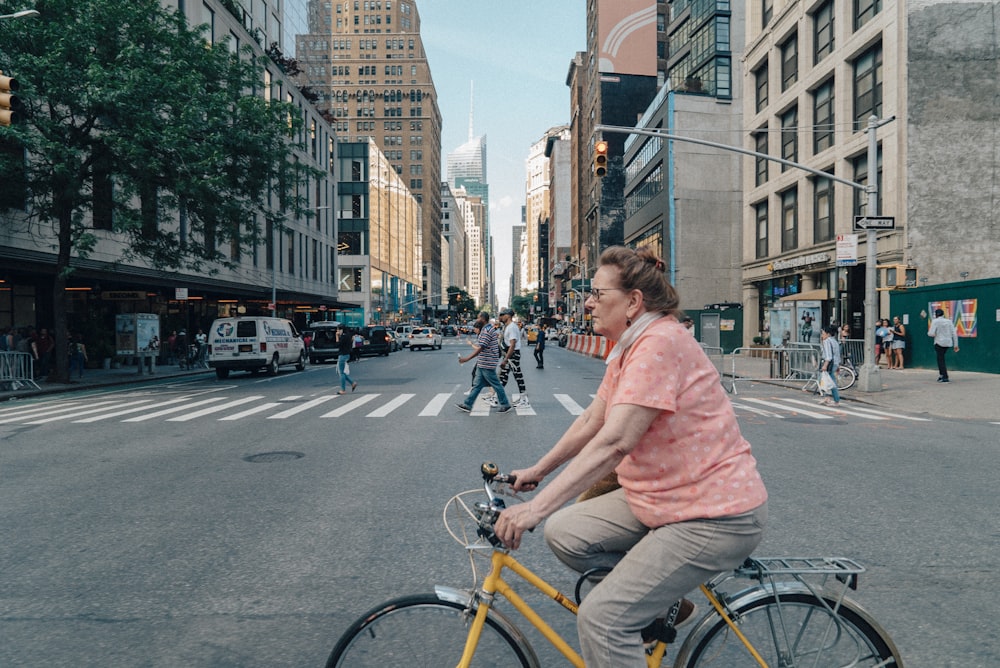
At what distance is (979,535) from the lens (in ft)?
18.4

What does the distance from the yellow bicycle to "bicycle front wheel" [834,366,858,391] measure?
1732cm

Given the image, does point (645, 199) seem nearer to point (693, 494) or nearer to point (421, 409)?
point (421, 409)

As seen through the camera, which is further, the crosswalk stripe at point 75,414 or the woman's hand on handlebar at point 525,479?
the crosswalk stripe at point 75,414

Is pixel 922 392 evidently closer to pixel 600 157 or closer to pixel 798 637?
pixel 600 157

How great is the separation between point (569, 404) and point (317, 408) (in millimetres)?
5010

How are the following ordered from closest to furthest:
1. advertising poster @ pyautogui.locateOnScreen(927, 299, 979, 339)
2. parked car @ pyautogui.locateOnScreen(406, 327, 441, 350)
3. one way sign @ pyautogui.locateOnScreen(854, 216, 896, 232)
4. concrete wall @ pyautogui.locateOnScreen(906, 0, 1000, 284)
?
one way sign @ pyautogui.locateOnScreen(854, 216, 896, 232)
advertising poster @ pyautogui.locateOnScreen(927, 299, 979, 339)
concrete wall @ pyautogui.locateOnScreen(906, 0, 1000, 284)
parked car @ pyautogui.locateOnScreen(406, 327, 441, 350)

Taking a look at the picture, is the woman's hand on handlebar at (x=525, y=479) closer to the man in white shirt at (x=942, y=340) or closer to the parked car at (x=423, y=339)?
the man in white shirt at (x=942, y=340)

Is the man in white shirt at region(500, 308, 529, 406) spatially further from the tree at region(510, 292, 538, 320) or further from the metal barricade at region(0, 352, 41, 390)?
the tree at region(510, 292, 538, 320)

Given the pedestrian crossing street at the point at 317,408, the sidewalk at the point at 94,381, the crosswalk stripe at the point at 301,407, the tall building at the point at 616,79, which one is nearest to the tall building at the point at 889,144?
the pedestrian crossing street at the point at 317,408

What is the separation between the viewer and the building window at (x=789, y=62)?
117 ft

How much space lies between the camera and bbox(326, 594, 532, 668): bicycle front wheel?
2.54 meters

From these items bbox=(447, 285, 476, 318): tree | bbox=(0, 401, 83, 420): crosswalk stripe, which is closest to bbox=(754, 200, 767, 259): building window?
bbox=(0, 401, 83, 420): crosswalk stripe

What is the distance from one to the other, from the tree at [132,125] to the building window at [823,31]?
909 inches

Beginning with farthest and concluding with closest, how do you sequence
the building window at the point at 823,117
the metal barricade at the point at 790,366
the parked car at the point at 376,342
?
1. the parked car at the point at 376,342
2. the building window at the point at 823,117
3. the metal barricade at the point at 790,366
